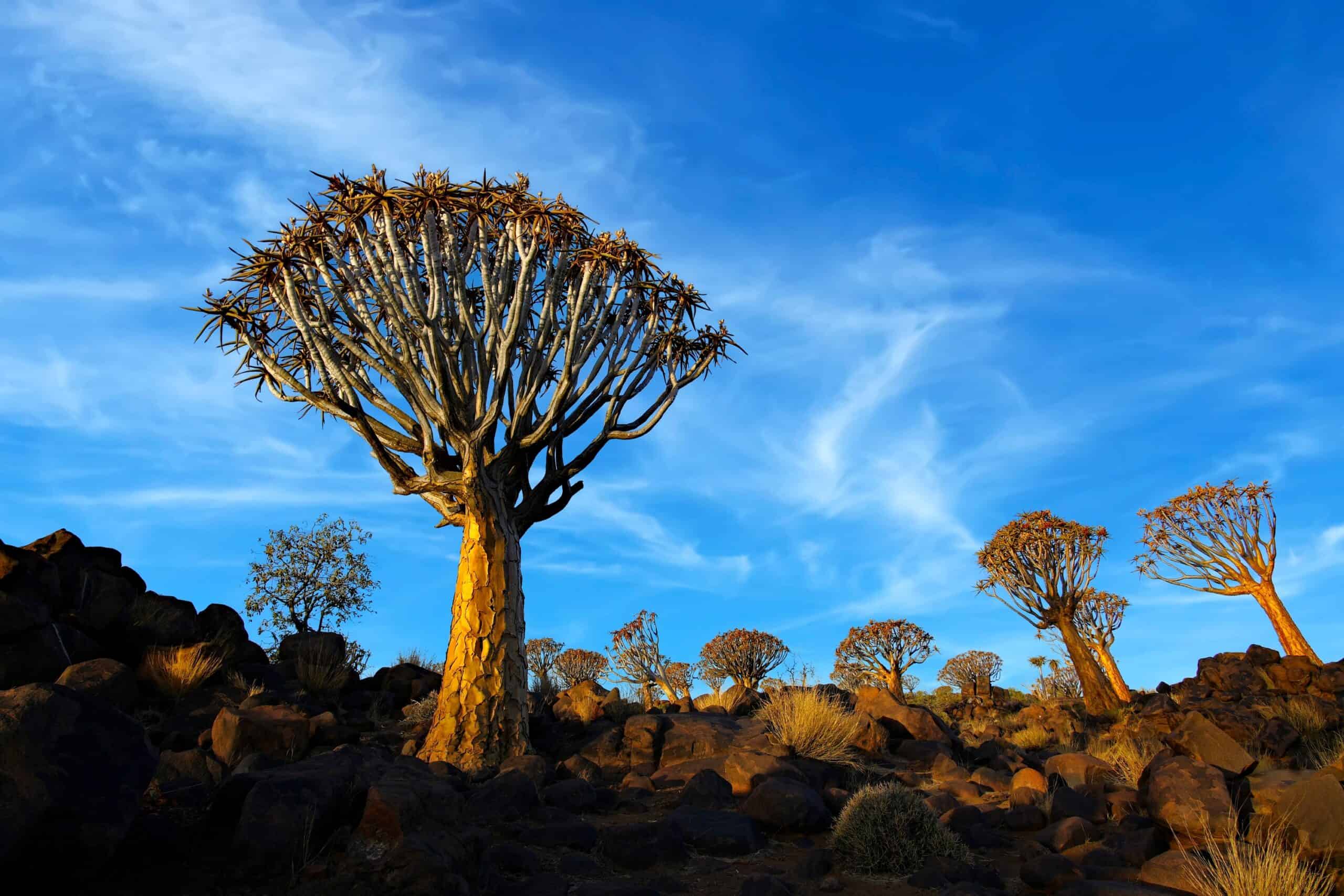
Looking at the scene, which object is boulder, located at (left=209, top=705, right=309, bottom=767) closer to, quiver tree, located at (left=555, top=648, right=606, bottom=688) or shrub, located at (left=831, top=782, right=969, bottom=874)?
shrub, located at (left=831, top=782, right=969, bottom=874)

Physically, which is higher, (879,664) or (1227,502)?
(1227,502)

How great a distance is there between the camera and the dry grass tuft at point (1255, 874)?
17.5 feet

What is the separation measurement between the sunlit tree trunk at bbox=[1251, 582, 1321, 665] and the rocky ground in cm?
631

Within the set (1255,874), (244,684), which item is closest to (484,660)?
(244,684)

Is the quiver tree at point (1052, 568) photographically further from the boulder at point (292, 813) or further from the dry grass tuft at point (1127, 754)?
the boulder at point (292, 813)

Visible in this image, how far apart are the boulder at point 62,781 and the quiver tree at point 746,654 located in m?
19.4

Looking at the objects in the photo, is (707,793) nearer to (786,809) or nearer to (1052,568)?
(786,809)

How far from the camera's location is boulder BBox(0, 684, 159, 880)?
3812 millimetres

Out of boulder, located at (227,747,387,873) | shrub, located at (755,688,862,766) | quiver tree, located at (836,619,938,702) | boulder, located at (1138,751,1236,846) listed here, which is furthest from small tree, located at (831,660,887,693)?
boulder, located at (227,747,387,873)

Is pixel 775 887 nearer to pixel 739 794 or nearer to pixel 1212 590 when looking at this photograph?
pixel 739 794

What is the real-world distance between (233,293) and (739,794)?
8.58 meters

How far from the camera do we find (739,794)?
8.09 meters

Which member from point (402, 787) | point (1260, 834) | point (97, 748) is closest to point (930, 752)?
point (1260, 834)

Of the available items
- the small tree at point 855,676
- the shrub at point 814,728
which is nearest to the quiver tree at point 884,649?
the small tree at point 855,676
